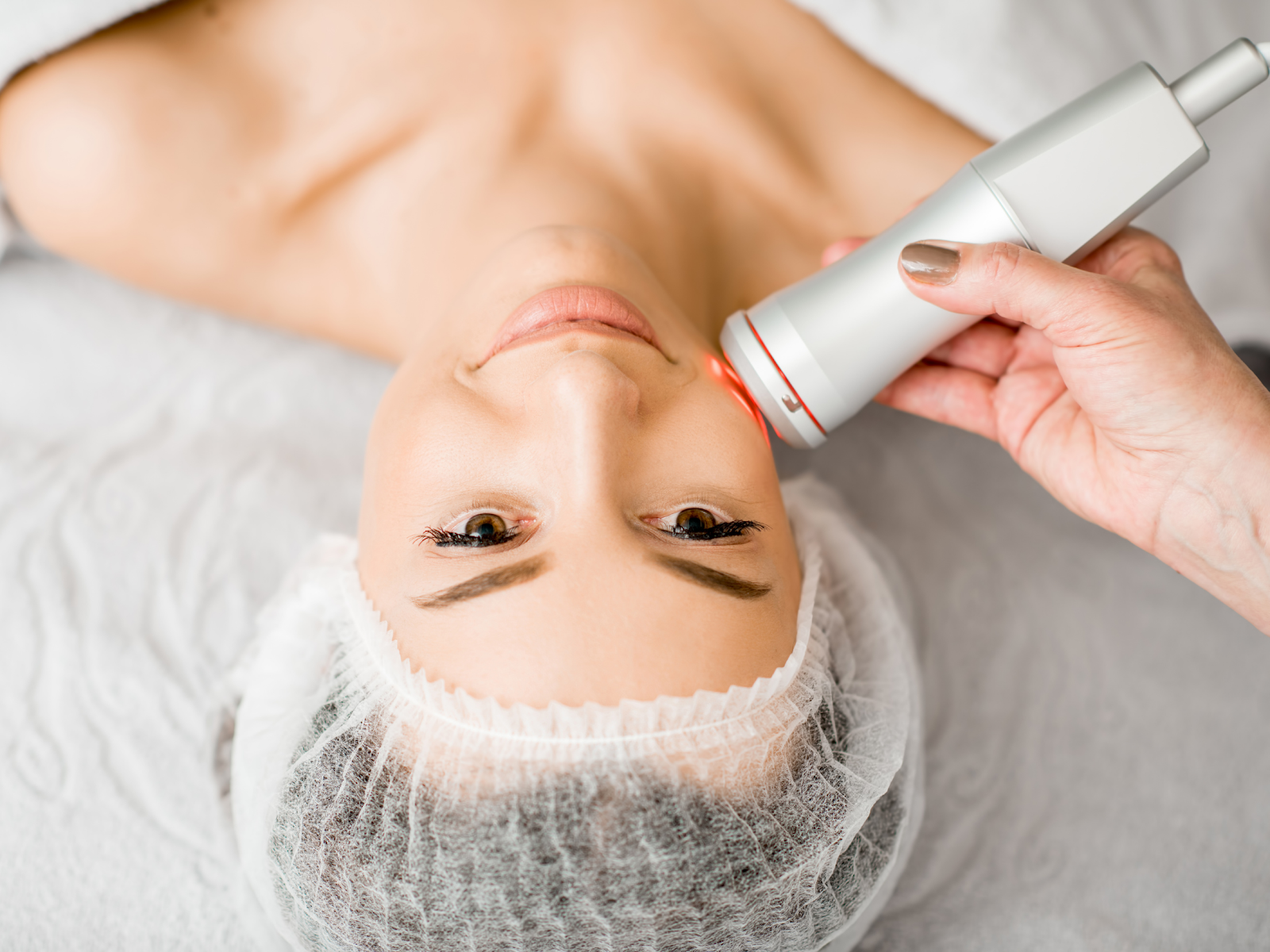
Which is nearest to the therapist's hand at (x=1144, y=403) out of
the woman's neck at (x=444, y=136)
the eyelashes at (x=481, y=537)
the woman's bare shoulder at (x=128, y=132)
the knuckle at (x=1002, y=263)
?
the knuckle at (x=1002, y=263)

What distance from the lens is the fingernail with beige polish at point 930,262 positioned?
794mm

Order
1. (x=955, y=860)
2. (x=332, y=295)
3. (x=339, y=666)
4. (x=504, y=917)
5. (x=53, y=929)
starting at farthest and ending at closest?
(x=332, y=295), (x=955, y=860), (x=53, y=929), (x=339, y=666), (x=504, y=917)

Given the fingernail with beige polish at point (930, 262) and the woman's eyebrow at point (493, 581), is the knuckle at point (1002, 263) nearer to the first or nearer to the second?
the fingernail with beige polish at point (930, 262)

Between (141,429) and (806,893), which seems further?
(141,429)

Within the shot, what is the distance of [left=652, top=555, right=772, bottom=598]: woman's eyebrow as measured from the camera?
793mm

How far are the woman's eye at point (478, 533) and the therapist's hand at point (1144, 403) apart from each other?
1.52 feet

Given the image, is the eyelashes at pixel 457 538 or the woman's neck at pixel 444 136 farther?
the woman's neck at pixel 444 136

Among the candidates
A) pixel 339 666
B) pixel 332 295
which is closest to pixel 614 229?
pixel 332 295

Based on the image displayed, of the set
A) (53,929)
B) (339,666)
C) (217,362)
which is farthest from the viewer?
(217,362)

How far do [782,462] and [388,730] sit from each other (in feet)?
2.63

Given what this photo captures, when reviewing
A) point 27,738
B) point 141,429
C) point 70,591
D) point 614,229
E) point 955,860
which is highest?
point 614,229

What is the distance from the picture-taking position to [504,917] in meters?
0.77

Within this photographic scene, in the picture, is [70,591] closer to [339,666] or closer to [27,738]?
[27,738]

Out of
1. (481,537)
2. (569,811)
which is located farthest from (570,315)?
(569,811)
